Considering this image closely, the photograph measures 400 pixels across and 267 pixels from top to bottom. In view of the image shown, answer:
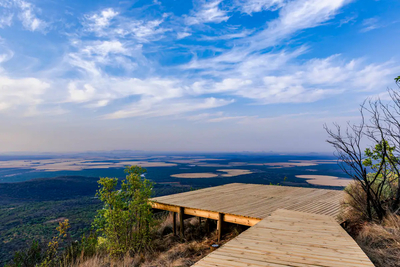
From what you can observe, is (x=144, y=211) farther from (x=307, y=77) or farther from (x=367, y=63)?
(x=307, y=77)

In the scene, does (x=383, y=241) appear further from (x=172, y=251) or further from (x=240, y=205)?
(x=172, y=251)

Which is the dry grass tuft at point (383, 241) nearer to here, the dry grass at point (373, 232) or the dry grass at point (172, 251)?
the dry grass at point (373, 232)

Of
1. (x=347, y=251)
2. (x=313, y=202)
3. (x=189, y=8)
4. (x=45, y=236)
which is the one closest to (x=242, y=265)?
(x=347, y=251)

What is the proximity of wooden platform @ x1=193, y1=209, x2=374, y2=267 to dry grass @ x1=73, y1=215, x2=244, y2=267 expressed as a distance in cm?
184

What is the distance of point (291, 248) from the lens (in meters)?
3.22

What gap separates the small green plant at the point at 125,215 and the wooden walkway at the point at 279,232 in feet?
4.07

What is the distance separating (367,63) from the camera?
1030 centimetres

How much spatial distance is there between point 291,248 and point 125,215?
13.0 feet

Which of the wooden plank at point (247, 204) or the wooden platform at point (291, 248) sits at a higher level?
the wooden platform at point (291, 248)

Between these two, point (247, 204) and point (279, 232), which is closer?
point (279, 232)

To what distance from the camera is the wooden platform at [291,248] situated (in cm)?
273

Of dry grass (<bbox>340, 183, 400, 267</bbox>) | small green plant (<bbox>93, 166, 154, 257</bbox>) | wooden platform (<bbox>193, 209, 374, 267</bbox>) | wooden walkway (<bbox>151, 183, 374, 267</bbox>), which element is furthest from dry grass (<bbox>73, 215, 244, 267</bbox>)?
dry grass (<bbox>340, 183, 400, 267</bbox>)

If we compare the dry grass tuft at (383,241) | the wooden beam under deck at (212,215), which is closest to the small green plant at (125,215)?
the wooden beam under deck at (212,215)

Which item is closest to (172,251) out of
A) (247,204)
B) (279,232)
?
(247,204)
